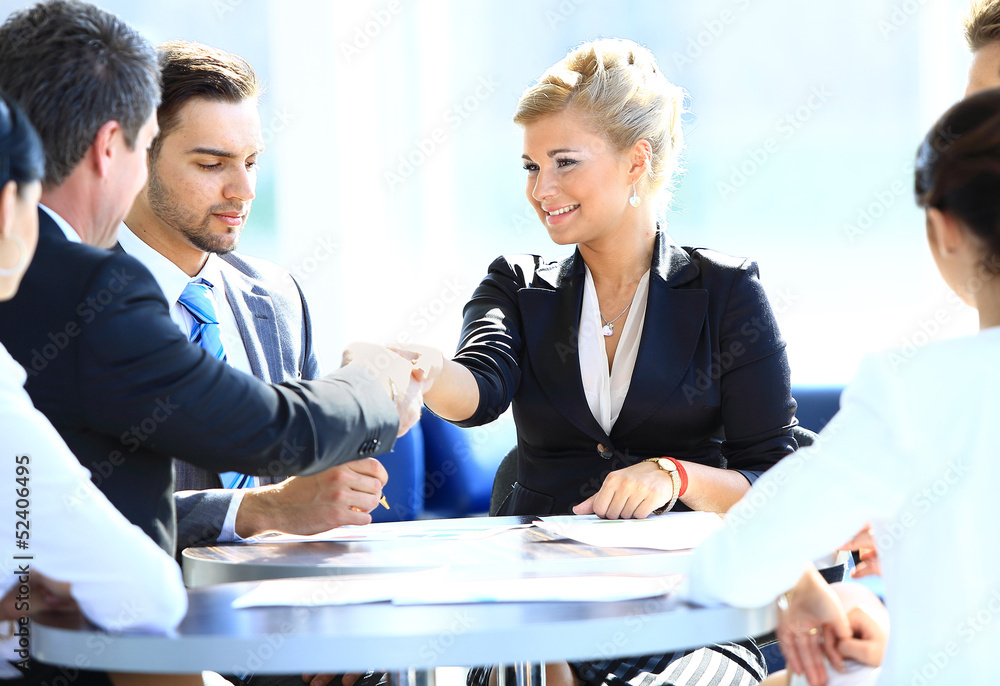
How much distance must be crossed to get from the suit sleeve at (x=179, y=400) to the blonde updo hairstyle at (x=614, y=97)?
124 centimetres

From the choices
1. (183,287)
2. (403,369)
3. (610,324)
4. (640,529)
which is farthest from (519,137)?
(640,529)

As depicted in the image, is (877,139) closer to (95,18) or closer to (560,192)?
(560,192)

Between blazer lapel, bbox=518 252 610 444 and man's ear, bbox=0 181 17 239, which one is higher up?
man's ear, bbox=0 181 17 239

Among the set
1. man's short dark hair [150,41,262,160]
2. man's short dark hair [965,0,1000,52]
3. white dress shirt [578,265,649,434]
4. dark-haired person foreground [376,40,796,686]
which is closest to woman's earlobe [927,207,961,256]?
dark-haired person foreground [376,40,796,686]

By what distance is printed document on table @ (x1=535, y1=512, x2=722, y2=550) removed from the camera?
1456 mm

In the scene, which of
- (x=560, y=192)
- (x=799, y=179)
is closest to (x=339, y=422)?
(x=560, y=192)

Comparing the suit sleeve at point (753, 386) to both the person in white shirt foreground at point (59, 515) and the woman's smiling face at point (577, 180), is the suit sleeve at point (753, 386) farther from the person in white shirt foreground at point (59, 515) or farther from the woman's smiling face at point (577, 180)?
the person in white shirt foreground at point (59, 515)

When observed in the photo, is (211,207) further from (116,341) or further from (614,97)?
(116,341)

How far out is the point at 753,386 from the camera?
6.67 feet

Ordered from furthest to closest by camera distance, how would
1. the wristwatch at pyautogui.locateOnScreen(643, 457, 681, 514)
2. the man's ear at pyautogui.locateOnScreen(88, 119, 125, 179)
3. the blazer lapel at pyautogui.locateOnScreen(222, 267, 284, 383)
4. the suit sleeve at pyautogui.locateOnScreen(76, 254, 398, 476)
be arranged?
the blazer lapel at pyautogui.locateOnScreen(222, 267, 284, 383) → the wristwatch at pyautogui.locateOnScreen(643, 457, 681, 514) → the man's ear at pyautogui.locateOnScreen(88, 119, 125, 179) → the suit sleeve at pyautogui.locateOnScreen(76, 254, 398, 476)

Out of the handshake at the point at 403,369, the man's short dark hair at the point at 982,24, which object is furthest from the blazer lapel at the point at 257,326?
the man's short dark hair at the point at 982,24

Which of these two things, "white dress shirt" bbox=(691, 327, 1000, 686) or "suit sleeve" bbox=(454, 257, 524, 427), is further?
"suit sleeve" bbox=(454, 257, 524, 427)

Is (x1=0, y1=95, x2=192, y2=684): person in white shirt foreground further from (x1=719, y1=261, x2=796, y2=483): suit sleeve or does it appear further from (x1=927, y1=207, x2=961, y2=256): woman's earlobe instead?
(x1=719, y1=261, x2=796, y2=483): suit sleeve

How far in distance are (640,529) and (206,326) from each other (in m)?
1.01
